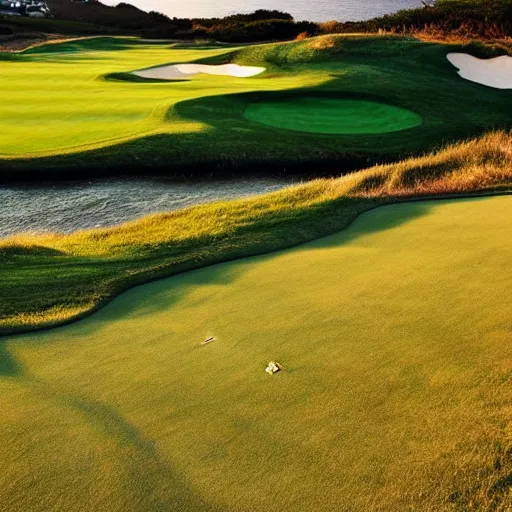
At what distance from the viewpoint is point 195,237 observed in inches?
344

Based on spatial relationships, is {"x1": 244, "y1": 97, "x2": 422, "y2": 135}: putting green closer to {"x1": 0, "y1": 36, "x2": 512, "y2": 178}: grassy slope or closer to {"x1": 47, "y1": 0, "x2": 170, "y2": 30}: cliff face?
{"x1": 0, "y1": 36, "x2": 512, "y2": 178}: grassy slope

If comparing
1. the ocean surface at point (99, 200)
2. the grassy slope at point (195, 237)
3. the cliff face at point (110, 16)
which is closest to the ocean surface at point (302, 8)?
the cliff face at point (110, 16)

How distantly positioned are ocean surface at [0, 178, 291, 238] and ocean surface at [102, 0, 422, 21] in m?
67.4

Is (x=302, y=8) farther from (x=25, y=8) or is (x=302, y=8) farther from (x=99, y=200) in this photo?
(x=99, y=200)

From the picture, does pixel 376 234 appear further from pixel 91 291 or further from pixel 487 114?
pixel 487 114

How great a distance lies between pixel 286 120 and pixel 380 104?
11.7 ft

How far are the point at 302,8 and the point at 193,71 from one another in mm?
75545

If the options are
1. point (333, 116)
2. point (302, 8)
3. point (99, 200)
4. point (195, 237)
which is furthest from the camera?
point (302, 8)

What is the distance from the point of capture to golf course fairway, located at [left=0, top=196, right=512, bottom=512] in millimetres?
3463

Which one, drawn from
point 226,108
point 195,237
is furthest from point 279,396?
point 226,108

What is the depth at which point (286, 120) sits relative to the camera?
17297mm

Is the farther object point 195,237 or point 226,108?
point 226,108

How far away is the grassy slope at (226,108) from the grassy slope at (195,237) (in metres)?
3.64

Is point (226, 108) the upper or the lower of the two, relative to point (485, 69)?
lower
